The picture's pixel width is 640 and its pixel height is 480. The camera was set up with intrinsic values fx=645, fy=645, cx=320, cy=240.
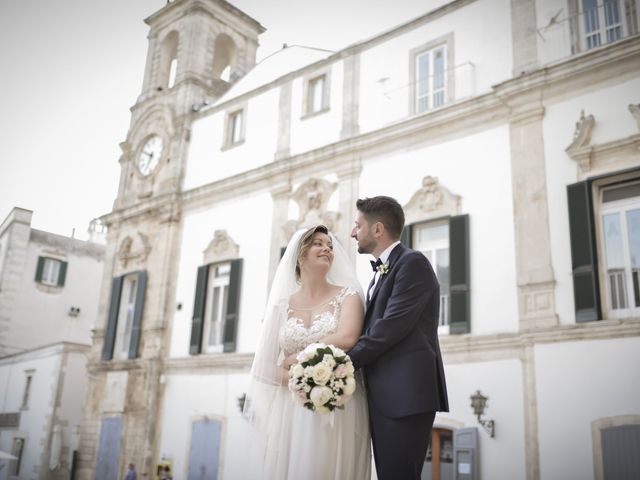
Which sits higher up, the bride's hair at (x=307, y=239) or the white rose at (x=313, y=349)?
the bride's hair at (x=307, y=239)

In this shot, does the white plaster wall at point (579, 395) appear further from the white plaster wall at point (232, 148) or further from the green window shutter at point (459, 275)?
the white plaster wall at point (232, 148)

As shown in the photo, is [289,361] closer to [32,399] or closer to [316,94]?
[316,94]

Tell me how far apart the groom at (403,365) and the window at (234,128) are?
13678 mm

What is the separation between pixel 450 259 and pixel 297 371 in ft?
26.9

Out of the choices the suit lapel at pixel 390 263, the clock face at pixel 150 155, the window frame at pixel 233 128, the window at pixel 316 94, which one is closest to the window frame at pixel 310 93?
the window at pixel 316 94

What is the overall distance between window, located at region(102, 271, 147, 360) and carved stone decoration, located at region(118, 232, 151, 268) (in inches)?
18.0

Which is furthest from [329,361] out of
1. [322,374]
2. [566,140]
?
[566,140]

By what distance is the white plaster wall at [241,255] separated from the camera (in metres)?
14.6

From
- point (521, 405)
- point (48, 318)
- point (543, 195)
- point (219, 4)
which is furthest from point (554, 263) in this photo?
point (48, 318)

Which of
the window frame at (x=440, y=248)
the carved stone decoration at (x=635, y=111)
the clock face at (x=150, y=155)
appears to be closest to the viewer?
the carved stone decoration at (x=635, y=111)

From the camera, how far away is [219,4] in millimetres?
19781

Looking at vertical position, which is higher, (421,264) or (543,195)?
(543,195)

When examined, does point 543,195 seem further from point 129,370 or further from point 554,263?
point 129,370

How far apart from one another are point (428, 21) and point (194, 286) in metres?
8.34
